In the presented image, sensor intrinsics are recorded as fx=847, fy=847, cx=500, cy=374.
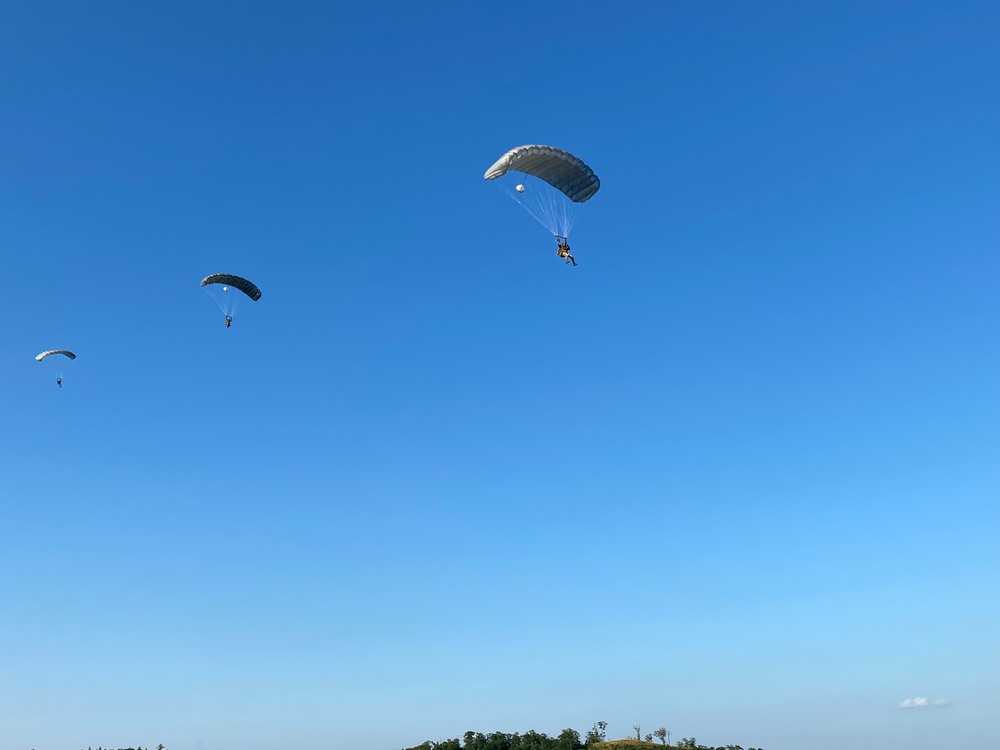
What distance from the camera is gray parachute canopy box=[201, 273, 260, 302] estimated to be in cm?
7850

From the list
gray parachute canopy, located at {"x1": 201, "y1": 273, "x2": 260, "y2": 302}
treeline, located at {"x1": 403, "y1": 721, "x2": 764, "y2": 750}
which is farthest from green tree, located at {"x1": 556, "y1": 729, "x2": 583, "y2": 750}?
gray parachute canopy, located at {"x1": 201, "y1": 273, "x2": 260, "y2": 302}

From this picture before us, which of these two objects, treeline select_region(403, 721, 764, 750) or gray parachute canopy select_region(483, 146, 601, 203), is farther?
treeline select_region(403, 721, 764, 750)

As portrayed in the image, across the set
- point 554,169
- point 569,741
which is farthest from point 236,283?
point 569,741

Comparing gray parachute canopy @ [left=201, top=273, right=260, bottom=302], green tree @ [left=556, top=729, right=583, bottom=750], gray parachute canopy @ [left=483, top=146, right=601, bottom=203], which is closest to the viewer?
gray parachute canopy @ [left=483, top=146, right=601, bottom=203]

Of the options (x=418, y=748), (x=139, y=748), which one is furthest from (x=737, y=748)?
(x=139, y=748)

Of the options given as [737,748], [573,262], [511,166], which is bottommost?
[737,748]

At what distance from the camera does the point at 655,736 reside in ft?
573

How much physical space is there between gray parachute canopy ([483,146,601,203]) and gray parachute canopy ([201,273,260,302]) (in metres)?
30.1

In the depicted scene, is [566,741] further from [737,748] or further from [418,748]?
[737,748]

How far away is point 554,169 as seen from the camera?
203ft

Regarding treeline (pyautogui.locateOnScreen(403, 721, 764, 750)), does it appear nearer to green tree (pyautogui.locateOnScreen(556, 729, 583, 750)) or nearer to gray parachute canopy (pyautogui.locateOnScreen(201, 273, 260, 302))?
green tree (pyautogui.locateOnScreen(556, 729, 583, 750))

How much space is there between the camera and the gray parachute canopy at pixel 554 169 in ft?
195

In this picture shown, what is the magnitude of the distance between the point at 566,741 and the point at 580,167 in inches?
4513

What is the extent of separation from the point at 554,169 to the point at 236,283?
34222 millimetres
